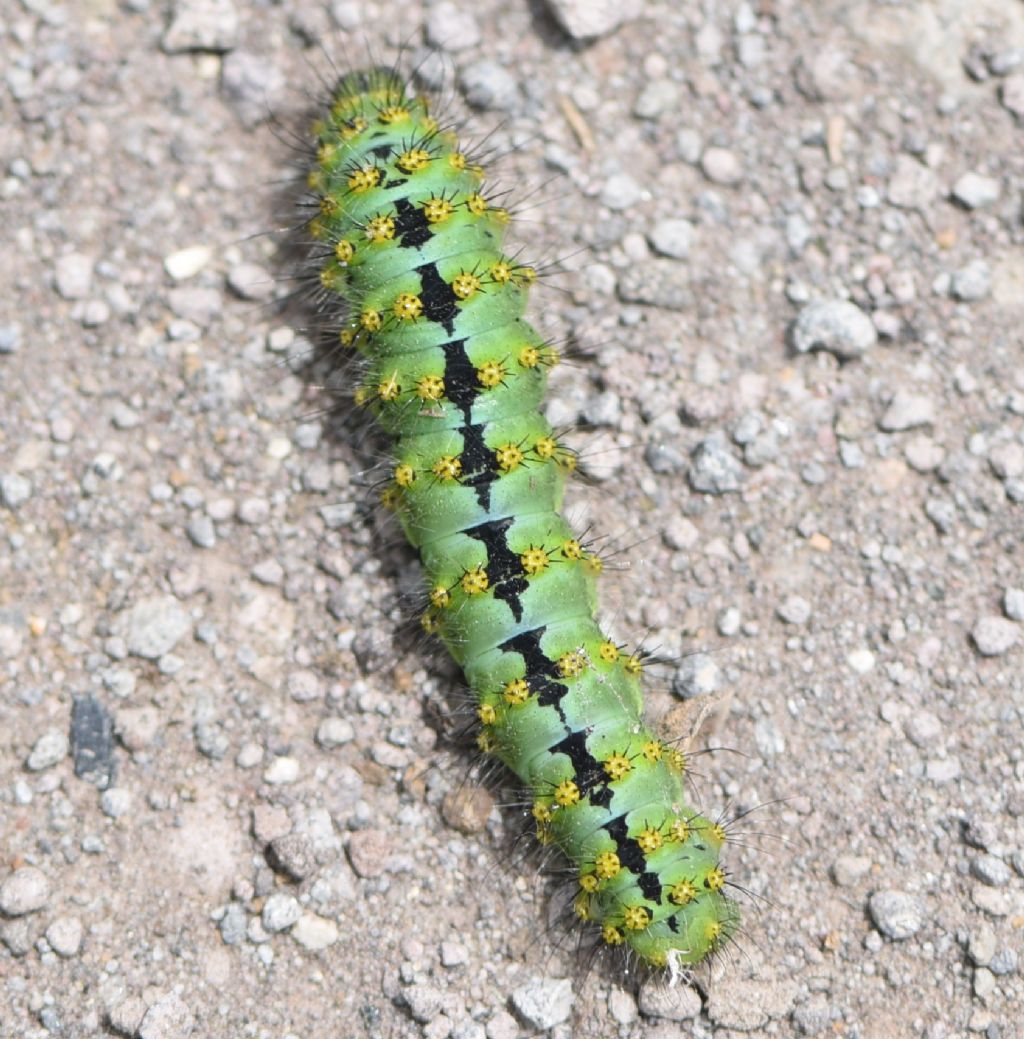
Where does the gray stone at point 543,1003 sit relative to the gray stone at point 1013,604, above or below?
below

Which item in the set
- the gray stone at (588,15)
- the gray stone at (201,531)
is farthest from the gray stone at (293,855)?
the gray stone at (588,15)

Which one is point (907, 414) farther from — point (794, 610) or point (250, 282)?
point (250, 282)

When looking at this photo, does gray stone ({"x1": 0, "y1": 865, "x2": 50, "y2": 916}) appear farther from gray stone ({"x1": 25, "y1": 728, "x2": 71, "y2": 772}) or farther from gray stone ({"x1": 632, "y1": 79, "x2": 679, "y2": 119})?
gray stone ({"x1": 632, "y1": 79, "x2": 679, "y2": 119})

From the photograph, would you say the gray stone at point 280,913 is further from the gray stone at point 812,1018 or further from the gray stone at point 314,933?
the gray stone at point 812,1018

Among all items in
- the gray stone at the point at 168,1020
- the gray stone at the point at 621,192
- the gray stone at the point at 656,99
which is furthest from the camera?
the gray stone at the point at 656,99

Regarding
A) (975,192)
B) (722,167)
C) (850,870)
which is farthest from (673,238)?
(850,870)

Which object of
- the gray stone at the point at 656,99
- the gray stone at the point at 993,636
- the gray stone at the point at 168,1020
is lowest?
the gray stone at the point at 168,1020

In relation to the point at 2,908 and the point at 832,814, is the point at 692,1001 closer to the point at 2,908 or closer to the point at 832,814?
the point at 832,814
